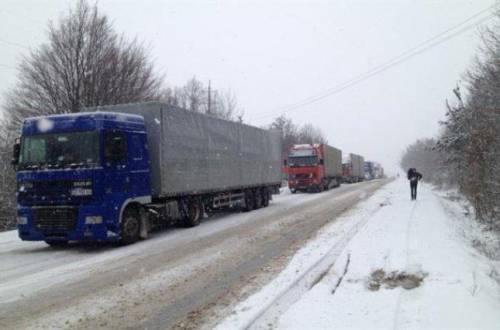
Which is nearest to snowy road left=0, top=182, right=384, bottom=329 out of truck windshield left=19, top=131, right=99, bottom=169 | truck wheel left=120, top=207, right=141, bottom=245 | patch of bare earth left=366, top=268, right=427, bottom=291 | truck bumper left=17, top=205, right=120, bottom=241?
truck wheel left=120, top=207, right=141, bottom=245

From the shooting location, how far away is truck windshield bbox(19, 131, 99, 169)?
11.8 m

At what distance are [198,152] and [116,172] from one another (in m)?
4.78

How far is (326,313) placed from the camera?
601 cm

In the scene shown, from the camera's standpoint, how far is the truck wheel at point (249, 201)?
21.8m

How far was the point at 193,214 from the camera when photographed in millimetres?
16359

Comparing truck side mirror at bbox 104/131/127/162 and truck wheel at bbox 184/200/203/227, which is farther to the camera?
truck wheel at bbox 184/200/203/227

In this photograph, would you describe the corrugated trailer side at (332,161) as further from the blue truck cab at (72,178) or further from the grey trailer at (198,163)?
the blue truck cab at (72,178)

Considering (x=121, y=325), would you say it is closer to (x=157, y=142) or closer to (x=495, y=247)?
(x=157, y=142)

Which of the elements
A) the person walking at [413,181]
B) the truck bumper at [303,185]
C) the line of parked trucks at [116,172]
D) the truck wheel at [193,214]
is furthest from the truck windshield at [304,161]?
the truck wheel at [193,214]

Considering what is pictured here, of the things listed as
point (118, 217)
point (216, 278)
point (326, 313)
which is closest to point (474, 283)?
point (326, 313)

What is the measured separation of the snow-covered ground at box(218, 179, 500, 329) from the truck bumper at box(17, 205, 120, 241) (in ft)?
15.1

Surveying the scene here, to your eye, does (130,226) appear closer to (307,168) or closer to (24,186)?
(24,186)

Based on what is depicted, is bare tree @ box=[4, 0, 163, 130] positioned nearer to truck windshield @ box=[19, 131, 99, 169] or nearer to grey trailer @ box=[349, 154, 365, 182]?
truck windshield @ box=[19, 131, 99, 169]

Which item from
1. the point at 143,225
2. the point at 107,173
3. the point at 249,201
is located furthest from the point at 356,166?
the point at 107,173
